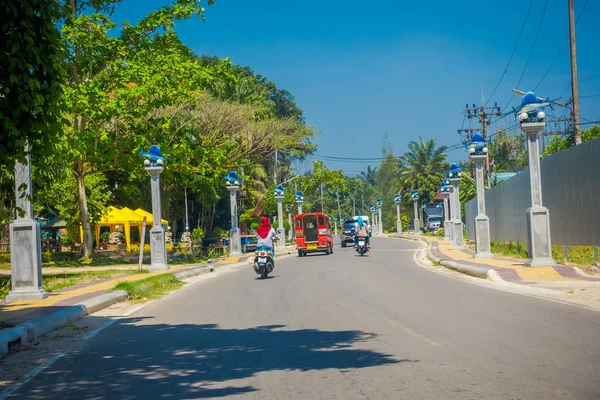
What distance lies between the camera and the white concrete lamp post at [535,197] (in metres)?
18.4

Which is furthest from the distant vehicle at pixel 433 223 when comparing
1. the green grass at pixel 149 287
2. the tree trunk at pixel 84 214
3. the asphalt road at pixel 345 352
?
the asphalt road at pixel 345 352

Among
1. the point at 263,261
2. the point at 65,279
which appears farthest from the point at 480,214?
the point at 65,279

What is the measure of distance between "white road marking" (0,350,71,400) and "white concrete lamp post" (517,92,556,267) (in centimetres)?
1329

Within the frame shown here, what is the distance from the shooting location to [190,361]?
305 inches

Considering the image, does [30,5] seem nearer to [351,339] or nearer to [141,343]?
[141,343]

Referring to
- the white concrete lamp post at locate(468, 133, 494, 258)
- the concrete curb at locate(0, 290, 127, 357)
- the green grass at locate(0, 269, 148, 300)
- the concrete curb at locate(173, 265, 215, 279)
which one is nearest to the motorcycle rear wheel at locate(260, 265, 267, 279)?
the concrete curb at locate(173, 265, 215, 279)

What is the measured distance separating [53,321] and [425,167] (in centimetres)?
8190

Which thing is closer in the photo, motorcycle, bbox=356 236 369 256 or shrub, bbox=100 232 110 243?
motorcycle, bbox=356 236 369 256

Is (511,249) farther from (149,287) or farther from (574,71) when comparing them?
(149,287)

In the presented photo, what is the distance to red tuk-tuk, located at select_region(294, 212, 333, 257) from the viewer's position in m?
39.0

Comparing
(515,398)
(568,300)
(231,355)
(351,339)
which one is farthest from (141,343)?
(568,300)

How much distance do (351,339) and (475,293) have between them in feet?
20.2

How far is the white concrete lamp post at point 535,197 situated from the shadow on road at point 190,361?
10519mm

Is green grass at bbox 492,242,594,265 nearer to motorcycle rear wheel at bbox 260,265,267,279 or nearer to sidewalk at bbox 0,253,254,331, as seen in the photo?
motorcycle rear wheel at bbox 260,265,267,279
